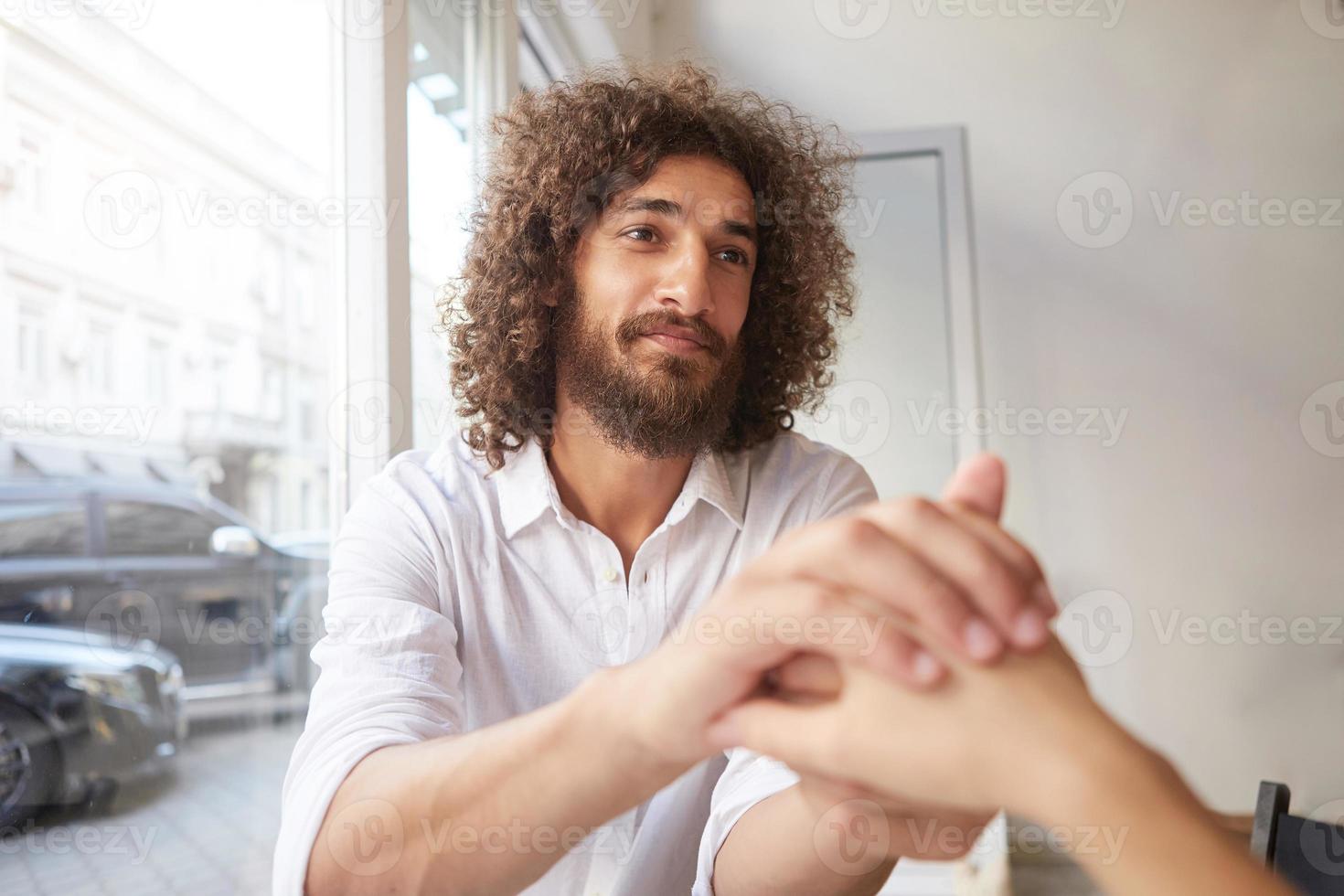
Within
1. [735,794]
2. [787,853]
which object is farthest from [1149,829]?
[735,794]

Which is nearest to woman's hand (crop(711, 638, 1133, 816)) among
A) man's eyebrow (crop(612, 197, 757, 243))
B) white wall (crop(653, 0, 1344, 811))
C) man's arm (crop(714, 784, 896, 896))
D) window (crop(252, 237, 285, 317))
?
man's arm (crop(714, 784, 896, 896))

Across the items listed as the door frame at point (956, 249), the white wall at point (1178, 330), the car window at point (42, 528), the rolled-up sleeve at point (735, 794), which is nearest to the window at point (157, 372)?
the car window at point (42, 528)

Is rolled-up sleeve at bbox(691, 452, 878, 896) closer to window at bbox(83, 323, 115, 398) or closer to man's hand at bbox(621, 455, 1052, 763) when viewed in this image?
man's hand at bbox(621, 455, 1052, 763)

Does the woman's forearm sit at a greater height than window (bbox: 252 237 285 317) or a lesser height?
lesser

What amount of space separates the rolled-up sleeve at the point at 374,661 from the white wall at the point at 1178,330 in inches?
89.6

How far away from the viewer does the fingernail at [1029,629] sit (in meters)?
0.50

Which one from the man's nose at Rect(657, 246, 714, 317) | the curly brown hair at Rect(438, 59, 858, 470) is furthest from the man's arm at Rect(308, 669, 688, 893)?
the man's nose at Rect(657, 246, 714, 317)

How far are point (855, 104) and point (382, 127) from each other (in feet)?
6.62

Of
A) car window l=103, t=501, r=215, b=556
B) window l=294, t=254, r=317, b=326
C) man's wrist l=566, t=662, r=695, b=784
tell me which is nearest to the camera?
man's wrist l=566, t=662, r=695, b=784

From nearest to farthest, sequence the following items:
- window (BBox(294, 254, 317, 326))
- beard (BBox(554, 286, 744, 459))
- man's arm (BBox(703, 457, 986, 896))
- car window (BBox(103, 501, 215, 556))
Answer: man's arm (BBox(703, 457, 986, 896)), car window (BBox(103, 501, 215, 556)), beard (BBox(554, 286, 744, 459)), window (BBox(294, 254, 317, 326))

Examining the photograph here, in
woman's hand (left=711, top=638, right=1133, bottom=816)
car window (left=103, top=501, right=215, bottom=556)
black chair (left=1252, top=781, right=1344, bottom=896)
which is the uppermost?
car window (left=103, top=501, right=215, bottom=556)

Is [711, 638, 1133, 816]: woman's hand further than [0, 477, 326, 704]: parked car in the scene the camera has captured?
No

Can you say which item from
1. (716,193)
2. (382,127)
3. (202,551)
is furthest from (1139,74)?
(202,551)

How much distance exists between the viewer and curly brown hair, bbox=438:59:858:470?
4.65 ft
